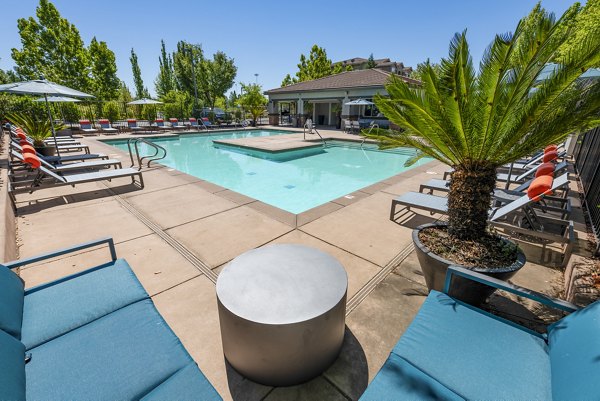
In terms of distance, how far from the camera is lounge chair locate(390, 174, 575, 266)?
356 centimetres

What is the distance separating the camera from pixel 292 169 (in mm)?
11844

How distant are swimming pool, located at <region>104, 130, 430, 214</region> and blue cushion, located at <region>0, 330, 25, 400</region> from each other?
592 centimetres

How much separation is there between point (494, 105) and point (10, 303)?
4.52 m

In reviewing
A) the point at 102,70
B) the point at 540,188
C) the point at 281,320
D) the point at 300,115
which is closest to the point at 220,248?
the point at 281,320

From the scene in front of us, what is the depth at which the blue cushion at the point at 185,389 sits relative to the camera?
4.73ft

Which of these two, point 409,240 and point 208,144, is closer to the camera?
point 409,240

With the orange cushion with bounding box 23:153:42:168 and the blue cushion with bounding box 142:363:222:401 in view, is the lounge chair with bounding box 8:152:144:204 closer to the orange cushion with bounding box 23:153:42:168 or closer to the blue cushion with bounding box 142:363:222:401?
the orange cushion with bounding box 23:153:42:168

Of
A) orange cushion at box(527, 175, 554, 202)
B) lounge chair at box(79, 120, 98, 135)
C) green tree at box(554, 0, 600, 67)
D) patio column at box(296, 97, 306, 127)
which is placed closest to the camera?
green tree at box(554, 0, 600, 67)

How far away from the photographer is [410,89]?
290 cm

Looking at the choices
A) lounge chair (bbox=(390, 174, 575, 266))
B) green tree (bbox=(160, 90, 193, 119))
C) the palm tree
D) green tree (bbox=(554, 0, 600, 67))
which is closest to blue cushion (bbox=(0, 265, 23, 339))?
the palm tree

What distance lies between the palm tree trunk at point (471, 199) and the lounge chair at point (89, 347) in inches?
119

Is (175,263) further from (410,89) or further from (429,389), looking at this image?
(410,89)

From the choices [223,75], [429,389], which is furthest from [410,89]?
[223,75]

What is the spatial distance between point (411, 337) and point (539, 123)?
2.66 metres
